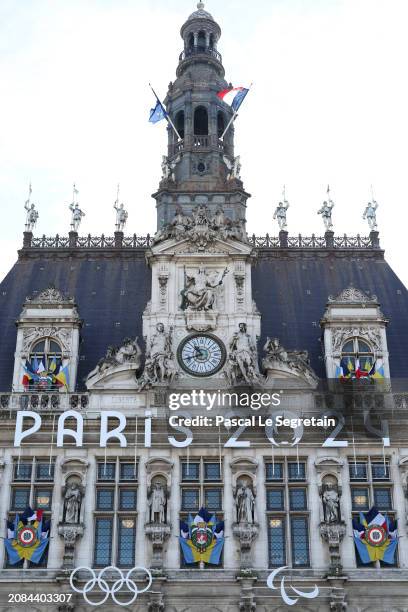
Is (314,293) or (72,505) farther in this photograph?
(314,293)

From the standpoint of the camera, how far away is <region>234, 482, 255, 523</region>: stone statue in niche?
128ft

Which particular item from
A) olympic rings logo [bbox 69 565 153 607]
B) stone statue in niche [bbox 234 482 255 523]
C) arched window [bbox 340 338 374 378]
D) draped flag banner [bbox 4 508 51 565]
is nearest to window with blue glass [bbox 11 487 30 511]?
draped flag banner [bbox 4 508 51 565]

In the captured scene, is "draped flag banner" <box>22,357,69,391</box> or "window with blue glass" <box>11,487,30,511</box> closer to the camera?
"window with blue glass" <box>11,487,30,511</box>

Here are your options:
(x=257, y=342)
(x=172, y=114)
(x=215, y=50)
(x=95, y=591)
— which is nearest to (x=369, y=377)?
(x=257, y=342)

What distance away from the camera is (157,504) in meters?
39.2

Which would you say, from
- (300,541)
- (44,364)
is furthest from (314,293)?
(44,364)

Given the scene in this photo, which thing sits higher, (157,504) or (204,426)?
(204,426)

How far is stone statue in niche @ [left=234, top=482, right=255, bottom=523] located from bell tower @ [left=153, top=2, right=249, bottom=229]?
1577 cm

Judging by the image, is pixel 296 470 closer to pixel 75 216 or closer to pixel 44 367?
pixel 44 367

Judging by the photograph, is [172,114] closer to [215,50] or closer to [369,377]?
[215,50]

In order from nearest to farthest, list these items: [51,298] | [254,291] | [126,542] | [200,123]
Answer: [126,542], [51,298], [254,291], [200,123]

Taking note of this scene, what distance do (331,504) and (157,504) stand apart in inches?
282

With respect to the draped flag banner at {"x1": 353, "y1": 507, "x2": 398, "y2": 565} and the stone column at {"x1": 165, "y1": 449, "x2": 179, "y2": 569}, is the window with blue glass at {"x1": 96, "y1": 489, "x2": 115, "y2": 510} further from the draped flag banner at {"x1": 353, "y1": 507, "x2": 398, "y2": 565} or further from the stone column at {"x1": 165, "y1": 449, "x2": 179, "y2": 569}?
the draped flag banner at {"x1": 353, "y1": 507, "x2": 398, "y2": 565}

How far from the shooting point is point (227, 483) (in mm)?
40062
